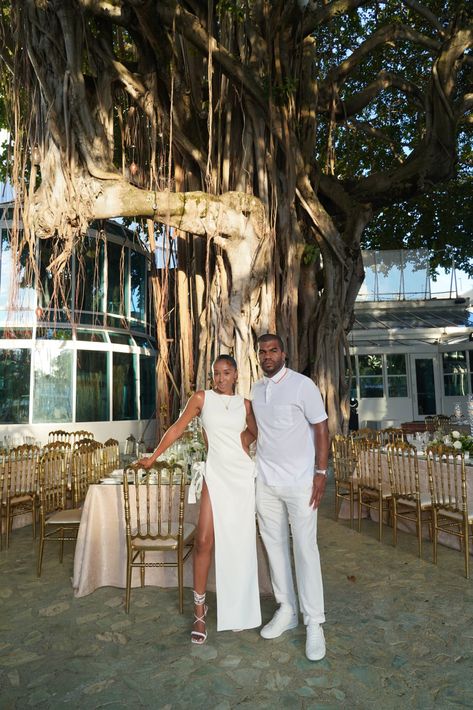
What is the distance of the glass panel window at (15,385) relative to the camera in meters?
9.38

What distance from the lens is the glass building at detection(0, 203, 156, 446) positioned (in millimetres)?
9461

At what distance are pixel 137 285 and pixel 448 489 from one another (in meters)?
9.25

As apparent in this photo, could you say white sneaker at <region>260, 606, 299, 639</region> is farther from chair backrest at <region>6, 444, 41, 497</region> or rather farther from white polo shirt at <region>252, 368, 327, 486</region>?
chair backrest at <region>6, 444, 41, 497</region>

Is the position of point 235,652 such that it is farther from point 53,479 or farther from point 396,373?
point 396,373

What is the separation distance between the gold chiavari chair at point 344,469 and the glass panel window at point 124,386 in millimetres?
6084

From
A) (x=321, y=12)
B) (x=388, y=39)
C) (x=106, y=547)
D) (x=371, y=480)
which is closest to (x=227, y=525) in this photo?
(x=106, y=547)

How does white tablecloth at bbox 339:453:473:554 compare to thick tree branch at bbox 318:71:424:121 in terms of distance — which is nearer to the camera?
white tablecloth at bbox 339:453:473:554

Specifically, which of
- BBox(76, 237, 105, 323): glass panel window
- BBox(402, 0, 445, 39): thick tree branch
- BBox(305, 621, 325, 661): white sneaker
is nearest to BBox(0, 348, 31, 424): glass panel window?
BBox(76, 237, 105, 323): glass panel window

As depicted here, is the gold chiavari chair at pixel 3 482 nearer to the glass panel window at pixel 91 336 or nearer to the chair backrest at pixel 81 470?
the chair backrest at pixel 81 470

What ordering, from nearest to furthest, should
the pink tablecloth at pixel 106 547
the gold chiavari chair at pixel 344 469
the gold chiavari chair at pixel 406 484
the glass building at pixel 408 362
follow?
the pink tablecloth at pixel 106 547, the gold chiavari chair at pixel 406 484, the gold chiavari chair at pixel 344 469, the glass building at pixel 408 362

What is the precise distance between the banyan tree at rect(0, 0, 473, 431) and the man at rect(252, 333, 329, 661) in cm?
289

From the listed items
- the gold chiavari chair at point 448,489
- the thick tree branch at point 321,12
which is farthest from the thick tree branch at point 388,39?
the gold chiavari chair at point 448,489

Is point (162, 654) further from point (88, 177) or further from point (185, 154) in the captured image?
point (185, 154)

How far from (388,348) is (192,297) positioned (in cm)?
758
